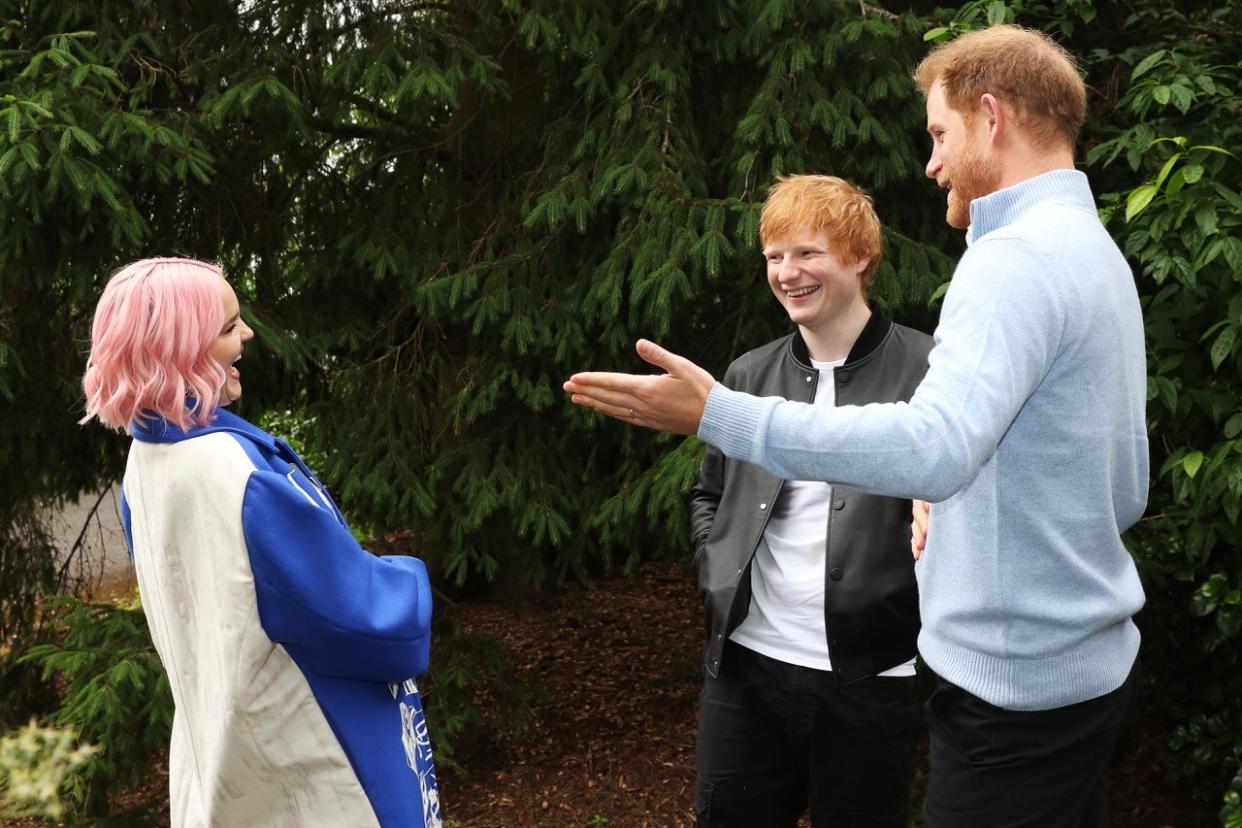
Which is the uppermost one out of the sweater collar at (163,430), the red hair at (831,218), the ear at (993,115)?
the ear at (993,115)

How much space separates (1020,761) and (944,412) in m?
0.66

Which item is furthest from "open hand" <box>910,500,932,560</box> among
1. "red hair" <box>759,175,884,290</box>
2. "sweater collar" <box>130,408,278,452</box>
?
"sweater collar" <box>130,408,278,452</box>

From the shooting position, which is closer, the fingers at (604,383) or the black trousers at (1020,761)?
the fingers at (604,383)

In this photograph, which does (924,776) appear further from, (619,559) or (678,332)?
(619,559)

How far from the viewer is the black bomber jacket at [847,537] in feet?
8.71

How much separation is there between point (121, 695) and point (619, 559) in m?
4.56

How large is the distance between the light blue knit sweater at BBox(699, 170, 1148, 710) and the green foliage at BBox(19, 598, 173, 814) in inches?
133

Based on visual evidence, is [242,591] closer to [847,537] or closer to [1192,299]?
[847,537]

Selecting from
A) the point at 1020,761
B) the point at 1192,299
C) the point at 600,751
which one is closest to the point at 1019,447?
the point at 1020,761

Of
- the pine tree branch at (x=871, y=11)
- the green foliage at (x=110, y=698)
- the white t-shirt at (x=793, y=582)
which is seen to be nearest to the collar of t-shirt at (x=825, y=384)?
the white t-shirt at (x=793, y=582)

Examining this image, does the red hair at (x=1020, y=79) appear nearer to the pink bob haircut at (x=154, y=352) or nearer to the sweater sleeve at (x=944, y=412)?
the sweater sleeve at (x=944, y=412)

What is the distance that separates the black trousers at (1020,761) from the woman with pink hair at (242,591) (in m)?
0.97

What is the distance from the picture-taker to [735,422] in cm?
167

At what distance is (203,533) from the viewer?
6.75ft
